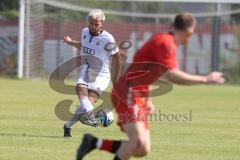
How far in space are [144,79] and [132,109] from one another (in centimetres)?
40

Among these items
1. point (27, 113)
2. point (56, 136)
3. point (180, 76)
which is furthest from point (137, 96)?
point (27, 113)

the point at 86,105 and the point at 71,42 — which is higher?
the point at 71,42

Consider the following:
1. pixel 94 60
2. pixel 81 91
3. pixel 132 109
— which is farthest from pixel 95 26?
pixel 132 109

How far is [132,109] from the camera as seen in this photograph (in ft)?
30.1

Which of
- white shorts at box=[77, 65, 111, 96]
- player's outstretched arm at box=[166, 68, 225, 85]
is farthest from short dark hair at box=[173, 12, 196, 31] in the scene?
white shorts at box=[77, 65, 111, 96]

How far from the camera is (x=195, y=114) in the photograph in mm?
20078

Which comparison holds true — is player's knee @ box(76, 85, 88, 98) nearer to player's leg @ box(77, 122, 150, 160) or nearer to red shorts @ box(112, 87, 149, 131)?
player's leg @ box(77, 122, 150, 160)

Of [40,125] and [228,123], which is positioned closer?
[40,125]

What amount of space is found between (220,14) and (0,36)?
1215cm

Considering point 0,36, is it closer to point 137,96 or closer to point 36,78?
point 36,78

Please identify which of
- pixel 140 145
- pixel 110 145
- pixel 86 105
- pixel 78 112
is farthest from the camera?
pixel 78 112

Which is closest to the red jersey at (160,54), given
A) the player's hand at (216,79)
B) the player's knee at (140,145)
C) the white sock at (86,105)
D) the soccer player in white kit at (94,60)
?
the player's hand at (216,79)

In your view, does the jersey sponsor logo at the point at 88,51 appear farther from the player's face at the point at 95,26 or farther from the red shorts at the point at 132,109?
the red shorts at the point at 132,109

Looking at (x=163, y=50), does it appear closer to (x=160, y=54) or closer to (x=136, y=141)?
(x=160, y=54)
